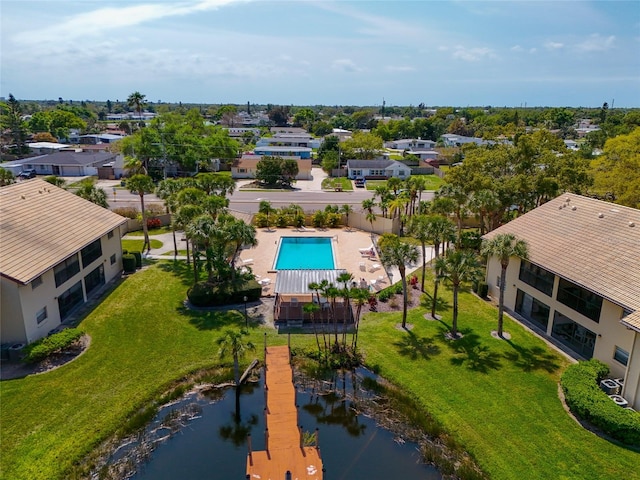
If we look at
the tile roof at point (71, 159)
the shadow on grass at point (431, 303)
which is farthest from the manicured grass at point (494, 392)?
the tile roof at point (71, 159)

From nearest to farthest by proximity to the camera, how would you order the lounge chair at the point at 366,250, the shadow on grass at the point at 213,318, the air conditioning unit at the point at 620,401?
1. the air conditioning unit at the point at 620,401
2. the shadow on grass at the point at 213,318
3. the lounge chair at the point at 366,250

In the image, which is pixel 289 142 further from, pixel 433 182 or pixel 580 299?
pixel 580 299

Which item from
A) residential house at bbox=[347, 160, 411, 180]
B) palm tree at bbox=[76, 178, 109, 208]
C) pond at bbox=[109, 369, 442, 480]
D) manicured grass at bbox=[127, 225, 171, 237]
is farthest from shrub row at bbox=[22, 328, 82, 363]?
residential house at bbox=[347, 160, 411, 180]

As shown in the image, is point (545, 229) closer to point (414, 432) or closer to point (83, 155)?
point (414, 432)

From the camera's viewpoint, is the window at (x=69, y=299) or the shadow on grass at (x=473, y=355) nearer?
the shadow on grass at (x=473, y=355)

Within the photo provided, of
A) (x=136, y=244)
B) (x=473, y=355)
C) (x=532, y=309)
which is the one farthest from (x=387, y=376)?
(x=136, y=244)

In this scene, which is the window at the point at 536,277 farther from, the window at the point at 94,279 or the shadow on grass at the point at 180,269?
the window at the point at 94,279

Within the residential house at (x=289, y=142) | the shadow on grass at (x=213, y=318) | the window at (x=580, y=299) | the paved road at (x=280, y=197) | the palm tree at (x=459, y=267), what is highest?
the residential house at (x=289, y=142)
